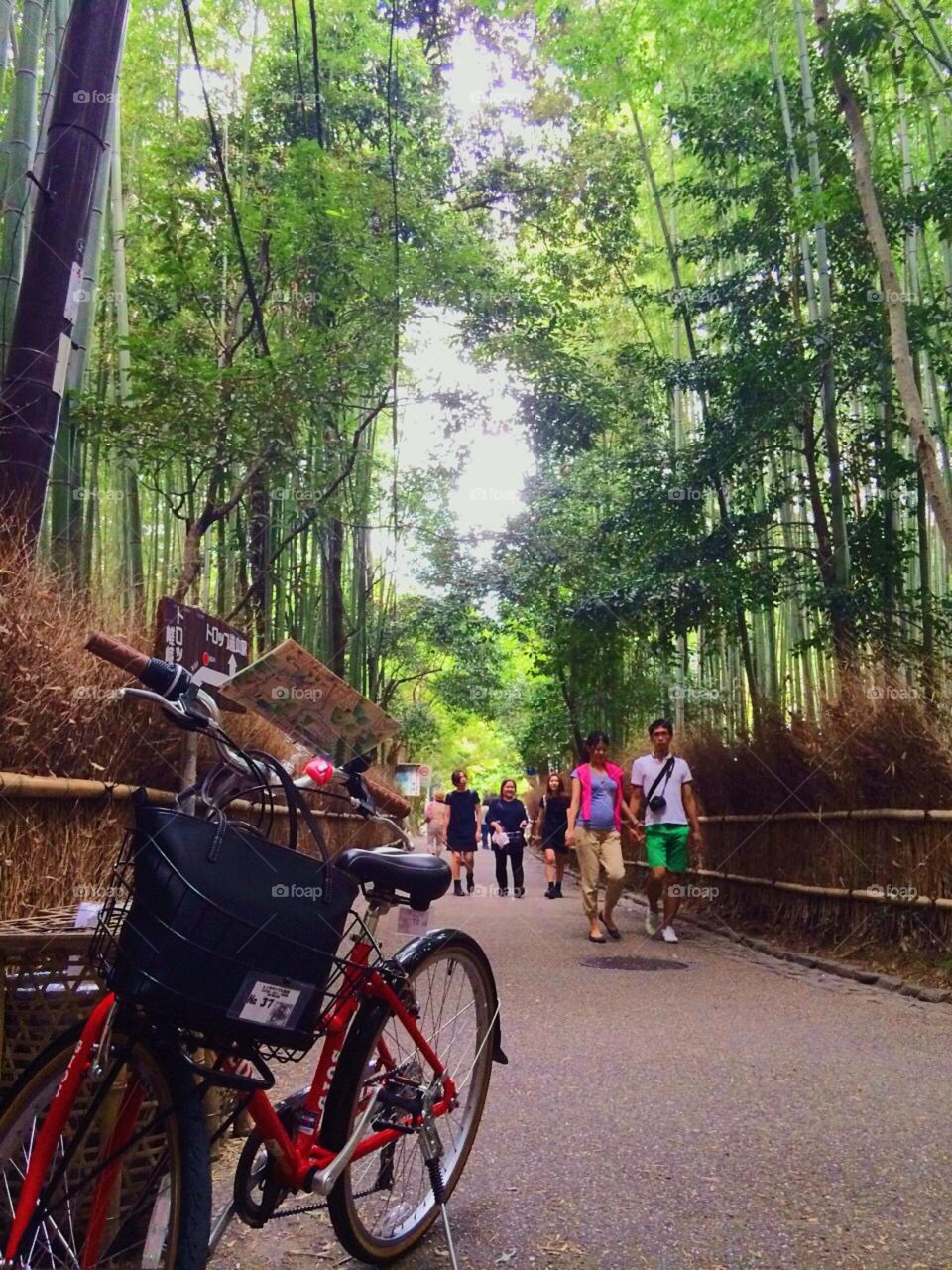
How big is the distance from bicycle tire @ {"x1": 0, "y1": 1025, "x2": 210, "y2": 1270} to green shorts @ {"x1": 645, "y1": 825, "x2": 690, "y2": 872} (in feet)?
19.3

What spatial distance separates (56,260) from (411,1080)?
4292 mm

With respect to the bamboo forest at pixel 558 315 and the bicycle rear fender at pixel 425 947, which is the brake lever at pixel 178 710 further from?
the bamboo forest at pixel 558 315

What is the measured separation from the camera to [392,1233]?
2.42 m

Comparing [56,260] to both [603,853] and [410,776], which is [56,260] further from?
[410,776]

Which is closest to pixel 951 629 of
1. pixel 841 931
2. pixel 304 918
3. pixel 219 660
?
pixel 841 931

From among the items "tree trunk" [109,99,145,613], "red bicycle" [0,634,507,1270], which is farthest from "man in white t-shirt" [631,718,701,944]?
"red bicycle" [0,634,507,1270]

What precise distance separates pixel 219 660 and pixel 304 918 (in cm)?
241

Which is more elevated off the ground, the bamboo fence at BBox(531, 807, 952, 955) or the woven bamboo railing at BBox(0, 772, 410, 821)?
the woven bamboo railing at BBox(0, 772, 410, 821)

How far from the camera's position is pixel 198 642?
4.01 metres

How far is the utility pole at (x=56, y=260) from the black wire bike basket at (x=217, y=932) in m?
3.05

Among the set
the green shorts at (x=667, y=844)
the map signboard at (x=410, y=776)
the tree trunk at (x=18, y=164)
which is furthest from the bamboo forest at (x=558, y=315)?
the map signboard at (x=410, y=776)

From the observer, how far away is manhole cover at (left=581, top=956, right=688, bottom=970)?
259 inches

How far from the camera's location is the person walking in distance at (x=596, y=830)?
778 centimetres

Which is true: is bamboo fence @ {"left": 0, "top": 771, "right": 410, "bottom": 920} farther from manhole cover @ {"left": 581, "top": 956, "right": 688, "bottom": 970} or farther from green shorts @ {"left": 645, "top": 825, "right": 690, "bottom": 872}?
green shorts @ {"left": 645, "top": 825, "right": 690, "bottom": 872}
